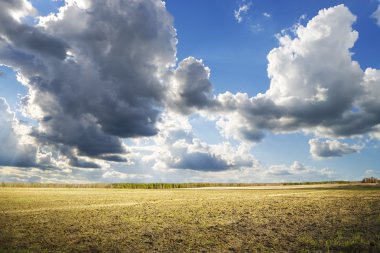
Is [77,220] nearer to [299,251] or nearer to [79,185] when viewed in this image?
[299,251]

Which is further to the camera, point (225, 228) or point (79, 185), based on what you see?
point (79, 185)

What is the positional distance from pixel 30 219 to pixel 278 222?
16.5 meters

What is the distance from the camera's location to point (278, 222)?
2020cm

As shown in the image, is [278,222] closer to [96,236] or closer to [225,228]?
[225,228]

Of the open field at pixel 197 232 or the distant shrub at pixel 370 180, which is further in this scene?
the distant shrub at pixel 370 180

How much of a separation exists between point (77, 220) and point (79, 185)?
12803cm

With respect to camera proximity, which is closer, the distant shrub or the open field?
the open field

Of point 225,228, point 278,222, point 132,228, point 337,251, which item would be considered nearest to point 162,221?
point 132,228

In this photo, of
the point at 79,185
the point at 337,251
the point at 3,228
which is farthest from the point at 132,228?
the point at 79,185

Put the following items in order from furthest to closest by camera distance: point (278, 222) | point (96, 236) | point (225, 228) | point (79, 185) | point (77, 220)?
point (79, 185) → point (77, 220) → point (278, 222) → point (225, 228) → point (96, 236)

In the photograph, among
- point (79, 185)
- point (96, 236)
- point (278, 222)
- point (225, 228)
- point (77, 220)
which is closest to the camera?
point (96, 236)

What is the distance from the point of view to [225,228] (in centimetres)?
1842

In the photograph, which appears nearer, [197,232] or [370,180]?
[197,232]

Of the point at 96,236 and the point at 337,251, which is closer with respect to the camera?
the point at 337,251
